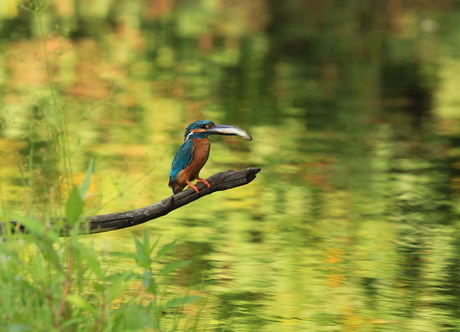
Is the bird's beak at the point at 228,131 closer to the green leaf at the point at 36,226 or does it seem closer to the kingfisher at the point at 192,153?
the kingfisher at the point at 192,153

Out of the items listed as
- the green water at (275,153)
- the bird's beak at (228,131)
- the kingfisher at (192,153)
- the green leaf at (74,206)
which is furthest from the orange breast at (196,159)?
the green leaf at (74,206)

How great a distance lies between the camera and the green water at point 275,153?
19.4ft

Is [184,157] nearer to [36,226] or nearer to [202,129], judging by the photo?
[202,129]

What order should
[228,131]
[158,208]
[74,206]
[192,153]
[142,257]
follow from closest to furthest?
[74,206] < [142,257] < [228,131] < [158,208] < [192,153]

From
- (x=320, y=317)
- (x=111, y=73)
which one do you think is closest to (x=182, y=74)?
(x=111, y=73)

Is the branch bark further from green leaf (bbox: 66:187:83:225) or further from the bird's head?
green leaf (bbox: 66:187:83:225)

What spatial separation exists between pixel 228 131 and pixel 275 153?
6398mm

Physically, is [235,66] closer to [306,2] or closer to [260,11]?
[260,11]

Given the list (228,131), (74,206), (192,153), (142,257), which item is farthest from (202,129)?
(74,206)

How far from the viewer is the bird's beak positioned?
3791mm

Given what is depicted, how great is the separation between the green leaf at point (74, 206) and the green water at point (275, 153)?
0.41ft

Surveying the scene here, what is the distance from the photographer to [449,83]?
15.5 m

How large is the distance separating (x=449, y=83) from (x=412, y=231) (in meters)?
8.41

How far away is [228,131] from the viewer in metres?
3.88
